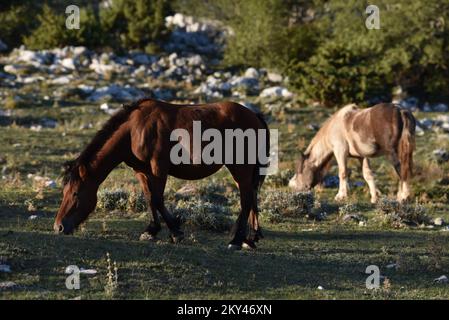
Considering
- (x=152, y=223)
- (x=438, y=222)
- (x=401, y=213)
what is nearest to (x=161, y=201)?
(x=152, y=223)

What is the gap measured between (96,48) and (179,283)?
27481 mm

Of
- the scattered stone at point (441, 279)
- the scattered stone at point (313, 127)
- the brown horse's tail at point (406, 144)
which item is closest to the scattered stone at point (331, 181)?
the brown horse's tail at point (406, 144)

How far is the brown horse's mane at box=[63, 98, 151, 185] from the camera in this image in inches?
418

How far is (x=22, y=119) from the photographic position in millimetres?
25156

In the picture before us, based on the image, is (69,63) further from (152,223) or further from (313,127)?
(152,223)

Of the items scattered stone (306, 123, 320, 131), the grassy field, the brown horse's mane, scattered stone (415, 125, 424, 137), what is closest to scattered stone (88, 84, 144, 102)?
scattered stone (306, 123, 320, 131)

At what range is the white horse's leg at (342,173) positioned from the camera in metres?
17.6

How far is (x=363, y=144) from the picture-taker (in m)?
17.8

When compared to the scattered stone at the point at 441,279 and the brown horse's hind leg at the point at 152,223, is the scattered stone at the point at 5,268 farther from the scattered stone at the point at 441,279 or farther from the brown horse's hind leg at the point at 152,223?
the scattered stone at the point at 441,279

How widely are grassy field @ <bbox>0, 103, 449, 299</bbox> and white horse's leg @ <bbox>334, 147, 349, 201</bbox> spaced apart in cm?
28

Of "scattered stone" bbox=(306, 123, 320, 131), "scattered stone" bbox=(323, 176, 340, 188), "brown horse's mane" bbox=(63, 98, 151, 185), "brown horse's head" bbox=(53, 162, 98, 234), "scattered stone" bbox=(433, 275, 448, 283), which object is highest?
"scattered stone" bbox=(306, 123, 320, 131)

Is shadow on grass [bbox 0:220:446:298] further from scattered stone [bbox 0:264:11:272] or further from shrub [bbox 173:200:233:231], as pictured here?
shrub [bbox 173:200:233:231]

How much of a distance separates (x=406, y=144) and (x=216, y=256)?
26.0 feet

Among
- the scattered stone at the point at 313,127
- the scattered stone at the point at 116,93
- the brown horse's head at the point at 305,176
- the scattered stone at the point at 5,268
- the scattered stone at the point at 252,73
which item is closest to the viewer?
the scattered stone at the point at 5,268
